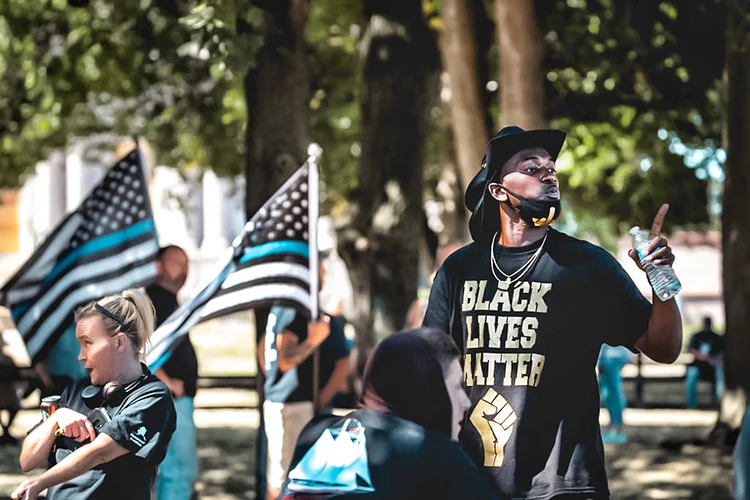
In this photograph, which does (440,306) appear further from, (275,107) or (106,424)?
(275,107)

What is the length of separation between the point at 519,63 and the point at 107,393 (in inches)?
312

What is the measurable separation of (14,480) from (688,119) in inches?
402

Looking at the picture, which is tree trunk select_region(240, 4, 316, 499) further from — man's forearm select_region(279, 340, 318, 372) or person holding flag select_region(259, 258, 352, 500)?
man's forearm select_region(279, 340, 318, 372)

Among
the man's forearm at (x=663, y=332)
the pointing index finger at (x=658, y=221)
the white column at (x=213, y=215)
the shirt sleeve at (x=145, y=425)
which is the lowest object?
the shirt sleeve at (x=145, y=425)

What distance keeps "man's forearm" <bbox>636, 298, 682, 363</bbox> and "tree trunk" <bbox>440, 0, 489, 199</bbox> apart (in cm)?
859

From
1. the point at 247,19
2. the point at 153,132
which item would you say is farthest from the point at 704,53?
the point at 153,132

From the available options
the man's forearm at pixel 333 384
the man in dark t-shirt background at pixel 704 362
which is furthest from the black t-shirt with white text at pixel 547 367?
the man in dark t-shirt background at pixel 704 362

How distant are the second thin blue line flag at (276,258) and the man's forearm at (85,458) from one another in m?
3.13

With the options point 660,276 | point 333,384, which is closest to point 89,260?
point 333,384

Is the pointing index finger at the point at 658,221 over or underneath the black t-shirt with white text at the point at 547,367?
over

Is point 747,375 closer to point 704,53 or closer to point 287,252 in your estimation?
point 704,53

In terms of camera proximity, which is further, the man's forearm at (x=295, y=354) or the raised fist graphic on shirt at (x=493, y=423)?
the man's forearm at (x=295, y=354)

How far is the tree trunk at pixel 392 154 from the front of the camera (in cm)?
1383

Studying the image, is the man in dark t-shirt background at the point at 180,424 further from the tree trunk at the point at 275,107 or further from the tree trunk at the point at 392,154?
the tree trunk at the point at 392,154
